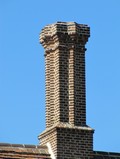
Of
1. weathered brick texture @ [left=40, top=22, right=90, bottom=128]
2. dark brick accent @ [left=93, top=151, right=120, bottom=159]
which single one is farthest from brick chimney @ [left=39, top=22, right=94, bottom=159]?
dark brick accent @ [left=93, top=151, right=120, bottom=159]

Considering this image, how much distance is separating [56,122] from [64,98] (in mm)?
726

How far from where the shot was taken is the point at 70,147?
28.2 meters

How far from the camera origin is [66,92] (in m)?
29.0

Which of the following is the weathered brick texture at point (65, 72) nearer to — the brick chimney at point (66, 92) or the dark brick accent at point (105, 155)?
the brick chimney at point (66, 92)

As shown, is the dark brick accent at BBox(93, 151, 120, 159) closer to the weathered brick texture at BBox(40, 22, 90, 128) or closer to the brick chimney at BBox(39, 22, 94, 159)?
the brick chimney at BBox(39, 22, 94, 159)

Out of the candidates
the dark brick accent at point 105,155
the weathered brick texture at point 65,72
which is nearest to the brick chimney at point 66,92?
the weathered brick texture at point 65,72

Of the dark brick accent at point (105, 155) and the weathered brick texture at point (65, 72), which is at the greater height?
the weathered brick texture at point (65, 72)

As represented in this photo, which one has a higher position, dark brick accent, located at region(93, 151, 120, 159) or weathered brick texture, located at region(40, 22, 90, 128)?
weathered brick texture, located at region(40, 22, 90, 128)

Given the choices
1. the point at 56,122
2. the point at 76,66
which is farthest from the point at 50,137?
the point at 76,66

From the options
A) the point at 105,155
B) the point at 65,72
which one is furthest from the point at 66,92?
the point at 105,155

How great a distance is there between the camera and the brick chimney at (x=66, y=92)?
28.2 meters

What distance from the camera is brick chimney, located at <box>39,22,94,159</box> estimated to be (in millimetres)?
28250

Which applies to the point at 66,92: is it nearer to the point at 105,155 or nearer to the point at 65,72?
the point at 65,72

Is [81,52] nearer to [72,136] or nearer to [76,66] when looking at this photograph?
[76,66]
